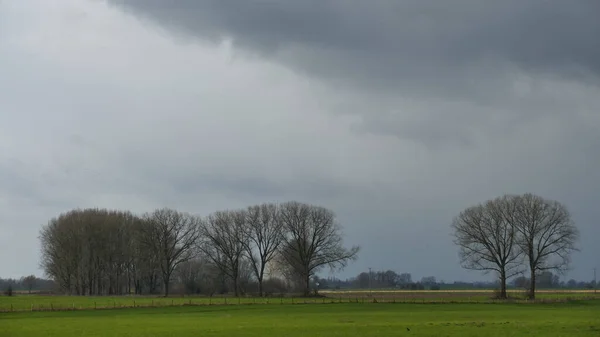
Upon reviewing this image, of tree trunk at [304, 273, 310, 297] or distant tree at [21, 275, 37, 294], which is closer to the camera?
tree trunk at [304, 273, 310, 297]

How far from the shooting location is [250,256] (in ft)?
440

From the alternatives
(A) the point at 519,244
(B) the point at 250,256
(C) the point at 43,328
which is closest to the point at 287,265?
(B) the point at 250,256

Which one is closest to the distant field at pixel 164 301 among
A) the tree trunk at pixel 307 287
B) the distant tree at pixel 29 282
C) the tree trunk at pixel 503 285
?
the tree trunk at pixel 503 285

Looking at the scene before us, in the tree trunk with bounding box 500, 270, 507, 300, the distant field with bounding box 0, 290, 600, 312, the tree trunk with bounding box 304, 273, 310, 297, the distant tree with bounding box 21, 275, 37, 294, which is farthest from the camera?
the distant tree with bounding box 21, 275, 37, 294

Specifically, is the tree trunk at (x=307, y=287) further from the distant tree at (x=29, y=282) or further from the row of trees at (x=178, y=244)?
the distant tree at (x=29, y=282)

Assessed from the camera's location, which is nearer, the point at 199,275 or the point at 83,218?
the point at 83,218

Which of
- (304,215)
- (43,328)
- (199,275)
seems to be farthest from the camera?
(199,275)

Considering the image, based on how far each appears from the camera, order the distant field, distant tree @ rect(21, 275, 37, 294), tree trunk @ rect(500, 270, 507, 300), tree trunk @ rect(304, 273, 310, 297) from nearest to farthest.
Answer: the distant field < tree trunk @ rect(500, 270, 507, 300) < tree trunk @ rect(304, 273, 310, 297) < distant tree @ rect(21, 275, 37, 294)

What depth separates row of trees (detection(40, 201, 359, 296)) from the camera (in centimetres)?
12938

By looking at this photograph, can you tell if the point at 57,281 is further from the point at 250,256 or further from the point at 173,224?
the point at 250,256

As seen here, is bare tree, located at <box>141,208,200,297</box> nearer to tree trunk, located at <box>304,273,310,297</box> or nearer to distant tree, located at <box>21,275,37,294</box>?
tree trunk, located at <box>304,273,310,297</box>

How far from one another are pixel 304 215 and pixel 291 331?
9182 centimetres

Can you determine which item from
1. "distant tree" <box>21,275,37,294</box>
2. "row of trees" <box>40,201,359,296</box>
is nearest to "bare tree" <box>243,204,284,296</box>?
"row of trees" <box>40,201,359,296</box>

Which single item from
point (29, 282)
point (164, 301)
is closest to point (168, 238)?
point (164, 301)
